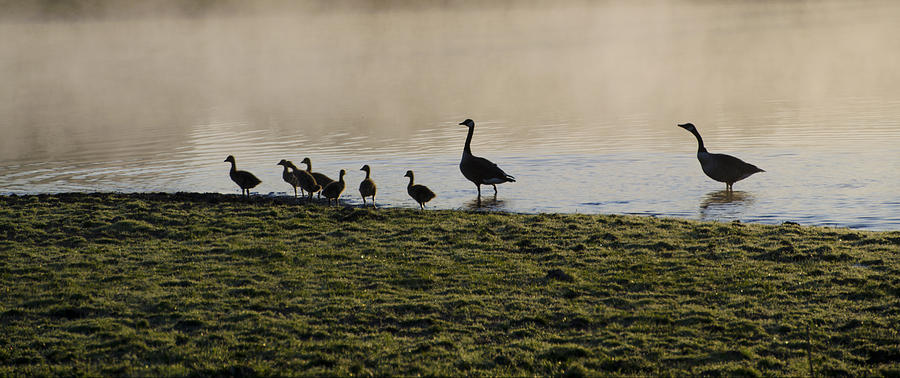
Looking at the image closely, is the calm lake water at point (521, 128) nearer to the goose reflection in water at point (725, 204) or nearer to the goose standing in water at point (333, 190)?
the goose reflection in water at point (725, 204)

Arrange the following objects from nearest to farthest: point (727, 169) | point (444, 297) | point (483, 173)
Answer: point (444, 297) < point (727, 169) < point (483, 173)

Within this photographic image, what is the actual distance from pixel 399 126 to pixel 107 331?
38.6m

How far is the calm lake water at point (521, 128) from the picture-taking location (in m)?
26.2

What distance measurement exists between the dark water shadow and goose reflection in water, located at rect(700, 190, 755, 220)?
215 inches

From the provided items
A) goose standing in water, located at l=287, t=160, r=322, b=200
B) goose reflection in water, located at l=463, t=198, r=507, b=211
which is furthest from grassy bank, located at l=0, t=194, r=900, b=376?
goose standing in water, located at l=287, t=160, r=322, b=200

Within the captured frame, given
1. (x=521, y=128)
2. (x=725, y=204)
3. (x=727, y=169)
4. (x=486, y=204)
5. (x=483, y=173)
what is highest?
(x=521, y=128)

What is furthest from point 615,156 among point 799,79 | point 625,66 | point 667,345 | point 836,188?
point 625,66

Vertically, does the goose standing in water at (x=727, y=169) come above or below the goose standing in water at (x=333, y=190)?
below

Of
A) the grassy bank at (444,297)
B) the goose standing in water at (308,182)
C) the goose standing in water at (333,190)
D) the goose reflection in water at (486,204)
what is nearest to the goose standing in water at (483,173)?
the goose reflection in water at (486,204)

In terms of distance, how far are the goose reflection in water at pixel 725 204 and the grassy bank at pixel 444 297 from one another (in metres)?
2.86

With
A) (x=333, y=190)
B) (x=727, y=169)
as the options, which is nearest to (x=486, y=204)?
(x=333, y=190)

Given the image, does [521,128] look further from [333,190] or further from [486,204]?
[333,190]

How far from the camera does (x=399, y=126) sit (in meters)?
50.5

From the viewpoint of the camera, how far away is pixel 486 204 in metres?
25.2
